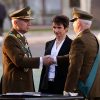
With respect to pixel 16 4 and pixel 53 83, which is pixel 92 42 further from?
pixel 16 4

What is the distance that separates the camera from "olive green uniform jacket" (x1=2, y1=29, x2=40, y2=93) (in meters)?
7.16

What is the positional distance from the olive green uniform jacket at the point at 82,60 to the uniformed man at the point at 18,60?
0.52 metres

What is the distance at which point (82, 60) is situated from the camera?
266 inches

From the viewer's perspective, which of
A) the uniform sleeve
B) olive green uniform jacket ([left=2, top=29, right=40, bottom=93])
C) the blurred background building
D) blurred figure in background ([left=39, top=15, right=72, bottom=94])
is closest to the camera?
→ the uniform sleeve

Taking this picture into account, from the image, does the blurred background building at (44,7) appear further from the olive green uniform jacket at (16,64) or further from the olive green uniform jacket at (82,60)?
the olive green uniform jacket at (82,60)

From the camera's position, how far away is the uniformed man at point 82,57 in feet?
22.1

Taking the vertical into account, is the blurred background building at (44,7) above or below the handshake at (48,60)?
below

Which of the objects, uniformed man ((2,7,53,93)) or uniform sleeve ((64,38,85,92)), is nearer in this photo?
uniform sleeve ((64,38,85,92))

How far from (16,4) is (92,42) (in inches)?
1034

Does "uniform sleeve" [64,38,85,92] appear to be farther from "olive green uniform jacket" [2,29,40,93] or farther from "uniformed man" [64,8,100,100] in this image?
"olive green uniform jacket" [2,29,40,93]

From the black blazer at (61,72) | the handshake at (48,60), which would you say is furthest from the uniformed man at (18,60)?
the black blazer at (61,72)

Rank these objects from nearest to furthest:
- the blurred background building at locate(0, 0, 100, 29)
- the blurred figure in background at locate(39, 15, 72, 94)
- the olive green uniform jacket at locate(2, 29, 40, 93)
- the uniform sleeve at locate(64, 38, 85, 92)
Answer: the uniform sleeve at locate(64, 38, 85, 92)
the olive green uniform jacket at locate(2, 29, 40, 93)
the blurred figure in background at locate(39, 15, 72, 94)
the blurred background building at locate(0, 0, 100, 29)

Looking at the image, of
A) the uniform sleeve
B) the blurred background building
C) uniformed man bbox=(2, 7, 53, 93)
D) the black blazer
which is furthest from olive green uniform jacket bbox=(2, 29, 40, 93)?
the blurred background building

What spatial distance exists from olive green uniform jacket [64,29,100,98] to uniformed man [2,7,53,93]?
52 cm
